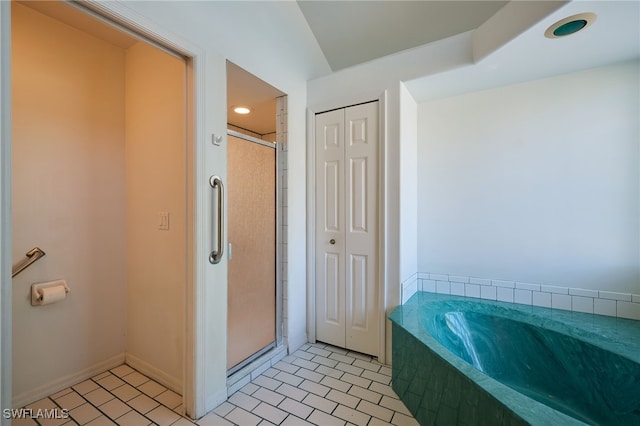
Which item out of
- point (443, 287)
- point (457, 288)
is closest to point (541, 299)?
point (457, 288)

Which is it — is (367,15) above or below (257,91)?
above

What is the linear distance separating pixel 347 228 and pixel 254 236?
0.75 m

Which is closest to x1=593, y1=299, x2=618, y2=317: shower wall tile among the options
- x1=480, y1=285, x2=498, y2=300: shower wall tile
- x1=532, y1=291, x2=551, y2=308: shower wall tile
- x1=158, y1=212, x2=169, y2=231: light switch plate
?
x1=532, y1=291, x2=551, y2=308: shower wall tile

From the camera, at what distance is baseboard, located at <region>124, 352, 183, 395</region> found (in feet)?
5.92

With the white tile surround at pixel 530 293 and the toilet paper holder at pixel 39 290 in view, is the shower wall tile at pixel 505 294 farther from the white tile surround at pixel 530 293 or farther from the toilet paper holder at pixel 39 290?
the toilet paper holder at pixel 39 290

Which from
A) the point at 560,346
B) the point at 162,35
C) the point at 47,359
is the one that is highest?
the point at 162,35

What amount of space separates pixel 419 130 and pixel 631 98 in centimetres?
130

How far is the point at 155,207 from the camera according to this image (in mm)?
1931

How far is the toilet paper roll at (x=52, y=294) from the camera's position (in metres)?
1.68

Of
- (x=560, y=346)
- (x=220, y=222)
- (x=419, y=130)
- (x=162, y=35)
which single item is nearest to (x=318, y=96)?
(x=419, y=130)

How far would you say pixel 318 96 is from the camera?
2.41m

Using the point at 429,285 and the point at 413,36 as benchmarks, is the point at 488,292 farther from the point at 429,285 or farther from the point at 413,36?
the point at 413,36

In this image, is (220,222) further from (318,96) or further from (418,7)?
(418,7)

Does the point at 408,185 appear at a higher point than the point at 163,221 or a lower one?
higher
